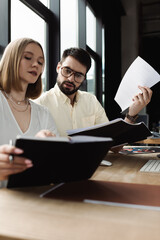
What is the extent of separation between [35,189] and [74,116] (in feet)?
4.26

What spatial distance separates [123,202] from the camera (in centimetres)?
69

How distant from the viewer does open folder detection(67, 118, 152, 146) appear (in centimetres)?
115

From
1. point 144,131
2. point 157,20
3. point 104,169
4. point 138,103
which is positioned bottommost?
point 104,169

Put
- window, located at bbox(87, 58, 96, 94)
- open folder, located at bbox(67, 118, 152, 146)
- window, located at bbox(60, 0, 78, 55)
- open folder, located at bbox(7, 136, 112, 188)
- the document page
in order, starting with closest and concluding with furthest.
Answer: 1. open folder, located at bbox(7, 136, 112, 188)
2. open folder, located at bbox(67, 118, 152, 146)
3. the document page
4. window, located at bbox(60, 0, 78, 55)
5. window, located at bbox(87, 58, 96, 94)

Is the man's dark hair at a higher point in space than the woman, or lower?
higher

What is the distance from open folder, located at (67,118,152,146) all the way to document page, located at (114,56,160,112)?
0.25 m

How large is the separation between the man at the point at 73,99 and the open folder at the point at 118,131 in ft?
1.01

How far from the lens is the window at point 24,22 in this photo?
6.51 ft

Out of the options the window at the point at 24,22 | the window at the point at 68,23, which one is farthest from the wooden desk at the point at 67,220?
the window at the point at 68,23

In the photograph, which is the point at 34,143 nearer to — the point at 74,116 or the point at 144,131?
the point at 144,131

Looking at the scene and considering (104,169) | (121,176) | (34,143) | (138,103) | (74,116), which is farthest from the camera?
(74,116)

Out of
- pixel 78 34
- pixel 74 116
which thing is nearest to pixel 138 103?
pixel 74 116

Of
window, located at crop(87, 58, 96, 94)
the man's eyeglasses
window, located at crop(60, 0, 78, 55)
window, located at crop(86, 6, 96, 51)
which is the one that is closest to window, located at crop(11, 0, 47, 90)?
the man's eyeglasses

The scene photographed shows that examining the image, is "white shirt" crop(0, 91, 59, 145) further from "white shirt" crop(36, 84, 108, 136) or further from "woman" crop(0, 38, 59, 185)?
"white shirt" crop(36, 84, 108, 136)
